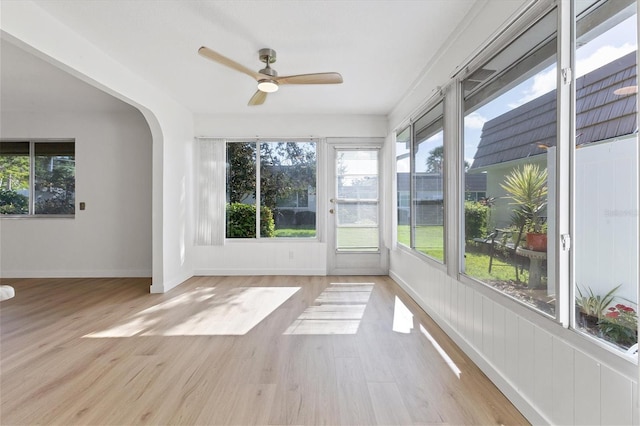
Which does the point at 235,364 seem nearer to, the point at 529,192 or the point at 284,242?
the point at 529,192

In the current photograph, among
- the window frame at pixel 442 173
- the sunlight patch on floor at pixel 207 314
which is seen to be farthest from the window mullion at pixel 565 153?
the sunlight patch on floor at pixel 207 314

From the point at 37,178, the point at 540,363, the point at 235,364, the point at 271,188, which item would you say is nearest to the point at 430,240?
the point at 540,363

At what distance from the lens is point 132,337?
2.62 metres

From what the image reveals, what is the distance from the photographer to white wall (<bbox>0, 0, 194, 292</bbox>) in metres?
2.21

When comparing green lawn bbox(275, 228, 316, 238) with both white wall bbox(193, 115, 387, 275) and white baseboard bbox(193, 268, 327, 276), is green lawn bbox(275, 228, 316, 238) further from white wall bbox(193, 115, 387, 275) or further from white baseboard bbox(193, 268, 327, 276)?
white baseboard bbox(193, 268, 327, 276)

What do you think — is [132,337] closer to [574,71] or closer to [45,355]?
[45,355]

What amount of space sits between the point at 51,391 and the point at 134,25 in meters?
2.68

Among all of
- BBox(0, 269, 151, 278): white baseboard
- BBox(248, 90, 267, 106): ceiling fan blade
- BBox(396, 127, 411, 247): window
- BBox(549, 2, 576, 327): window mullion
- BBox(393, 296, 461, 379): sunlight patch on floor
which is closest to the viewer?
BBox(549, 2, 576, 327): window mullion

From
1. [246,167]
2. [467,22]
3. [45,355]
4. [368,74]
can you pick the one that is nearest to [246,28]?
[368,74]

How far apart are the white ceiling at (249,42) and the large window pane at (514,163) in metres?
0.71

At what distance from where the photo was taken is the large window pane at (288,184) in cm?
500

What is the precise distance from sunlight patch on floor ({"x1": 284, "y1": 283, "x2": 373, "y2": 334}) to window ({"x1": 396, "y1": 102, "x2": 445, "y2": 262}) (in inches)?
37.0

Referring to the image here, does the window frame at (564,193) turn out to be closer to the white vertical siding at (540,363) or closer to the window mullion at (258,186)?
the white vertical siding at (540,363)

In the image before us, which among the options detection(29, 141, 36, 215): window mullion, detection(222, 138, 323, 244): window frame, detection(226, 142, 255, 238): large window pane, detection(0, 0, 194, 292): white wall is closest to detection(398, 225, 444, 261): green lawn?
detection(222, 138, 323, 244): window frame
